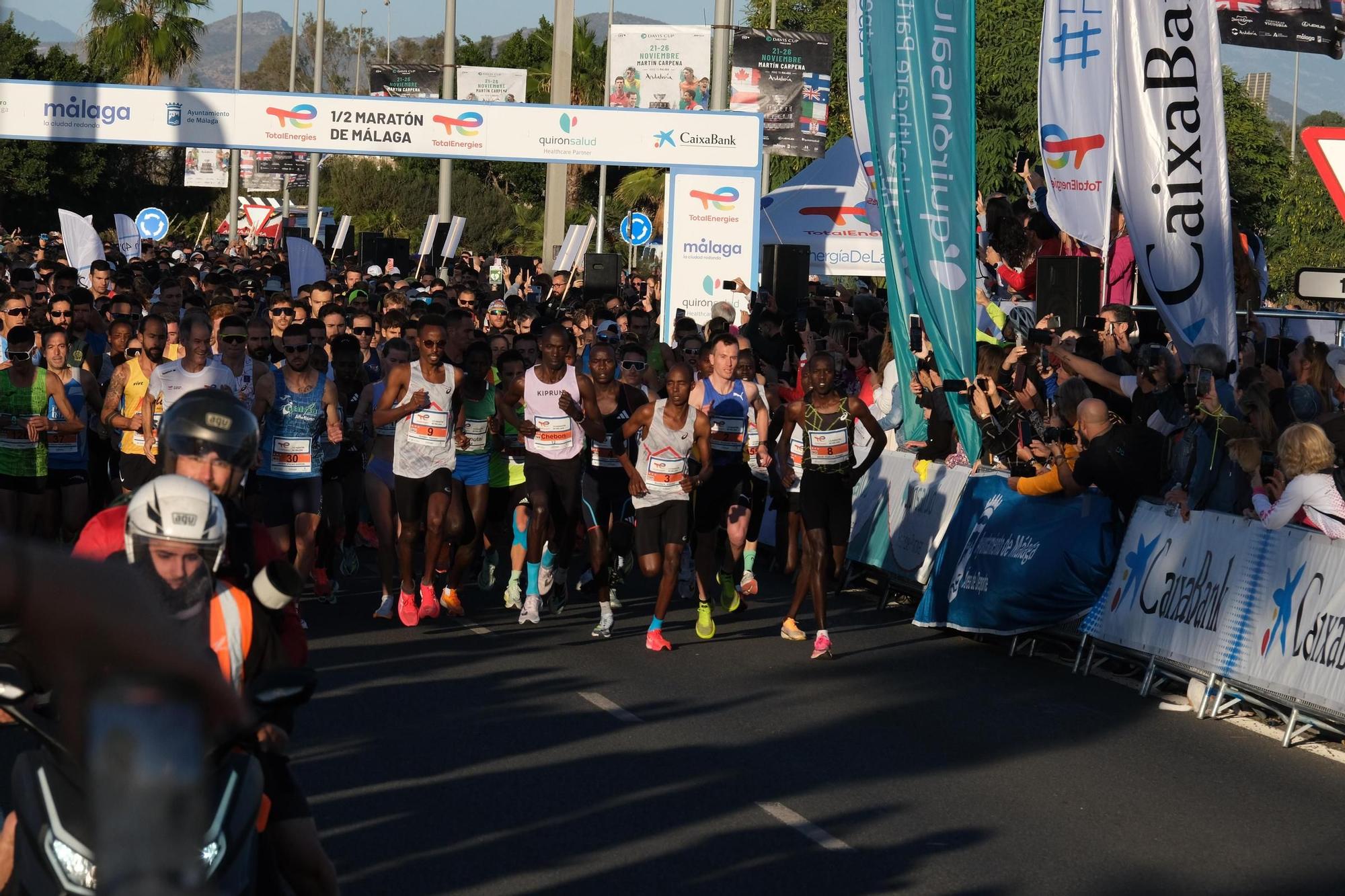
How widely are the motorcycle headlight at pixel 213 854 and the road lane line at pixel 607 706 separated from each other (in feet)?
20.0

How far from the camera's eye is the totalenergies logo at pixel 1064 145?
627 inches

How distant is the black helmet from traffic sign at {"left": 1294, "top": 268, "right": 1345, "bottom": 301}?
8.81 m

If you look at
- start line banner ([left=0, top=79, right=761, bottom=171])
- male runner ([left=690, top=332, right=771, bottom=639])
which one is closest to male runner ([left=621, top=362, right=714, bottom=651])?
male runner ([left=690, top=332, right=771, bottom=639])

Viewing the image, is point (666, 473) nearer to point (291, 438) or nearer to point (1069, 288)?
point (291, 438)

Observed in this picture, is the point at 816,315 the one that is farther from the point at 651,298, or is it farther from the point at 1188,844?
the point at 1188,844

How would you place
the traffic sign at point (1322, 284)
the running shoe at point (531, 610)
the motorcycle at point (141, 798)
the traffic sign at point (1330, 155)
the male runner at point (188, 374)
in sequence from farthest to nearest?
the running shoe at point (531, 610) → the traffic sign at point (1322, 284) → the male runner at point (188, 374) → the traffic sign at point (1330, 155) → the motorcycle at point (141, 798)

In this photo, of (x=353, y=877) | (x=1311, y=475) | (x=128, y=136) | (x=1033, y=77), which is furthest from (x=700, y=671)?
(x=1033, y=77)

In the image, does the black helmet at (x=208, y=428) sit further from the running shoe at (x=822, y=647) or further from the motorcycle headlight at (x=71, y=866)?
the running shoe at (x=822, y=647)

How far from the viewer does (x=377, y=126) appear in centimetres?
2744

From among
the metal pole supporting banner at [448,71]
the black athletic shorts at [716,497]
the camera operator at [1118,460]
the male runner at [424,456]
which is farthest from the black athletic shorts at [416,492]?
the metal pole supporting banner at [448,71]

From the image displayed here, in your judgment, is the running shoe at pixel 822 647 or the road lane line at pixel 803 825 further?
the running shoe at pixel 822 647

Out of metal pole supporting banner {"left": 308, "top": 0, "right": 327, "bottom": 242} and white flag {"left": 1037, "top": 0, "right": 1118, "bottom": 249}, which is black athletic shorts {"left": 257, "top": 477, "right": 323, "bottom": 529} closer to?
white flag {"left": 1037, "top": 0, "right": 1118, "bottom": 249}

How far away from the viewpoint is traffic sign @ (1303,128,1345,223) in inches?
326

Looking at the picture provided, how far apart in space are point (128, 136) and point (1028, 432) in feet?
57.7
